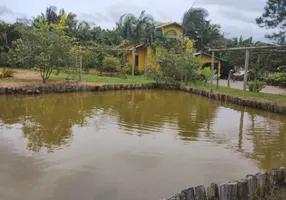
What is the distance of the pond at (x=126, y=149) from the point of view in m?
4.74

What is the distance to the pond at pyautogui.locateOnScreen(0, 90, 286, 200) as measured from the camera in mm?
4738

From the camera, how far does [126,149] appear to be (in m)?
6.58

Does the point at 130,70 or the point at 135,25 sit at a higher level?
the point at 135,25

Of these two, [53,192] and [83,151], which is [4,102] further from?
[53,192]

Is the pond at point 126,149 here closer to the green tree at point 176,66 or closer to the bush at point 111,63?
the green tree at point 176,66

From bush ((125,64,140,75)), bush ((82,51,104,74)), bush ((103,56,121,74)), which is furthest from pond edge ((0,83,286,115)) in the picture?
bush ((125,64,140,75))

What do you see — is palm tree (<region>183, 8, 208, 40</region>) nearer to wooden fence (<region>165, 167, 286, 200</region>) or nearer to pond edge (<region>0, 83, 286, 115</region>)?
pond edge (<region>0, 83, 286, 115</region>)

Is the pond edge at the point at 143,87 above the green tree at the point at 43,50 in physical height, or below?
below

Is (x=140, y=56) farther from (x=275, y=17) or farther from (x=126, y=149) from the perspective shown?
(x=126, y=149)

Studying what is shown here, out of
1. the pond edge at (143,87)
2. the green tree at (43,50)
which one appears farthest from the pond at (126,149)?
the green tree at (43,50)

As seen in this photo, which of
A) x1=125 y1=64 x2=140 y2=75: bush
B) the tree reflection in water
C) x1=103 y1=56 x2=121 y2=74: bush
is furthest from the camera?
x1=125 y1=64 x2=140 y2=75: bush

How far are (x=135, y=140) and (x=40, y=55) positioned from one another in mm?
10539

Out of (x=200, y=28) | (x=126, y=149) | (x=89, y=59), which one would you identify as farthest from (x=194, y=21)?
(x=126, y=149)

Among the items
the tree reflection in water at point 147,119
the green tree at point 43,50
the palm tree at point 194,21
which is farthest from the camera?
the palm tree at point 194,21
